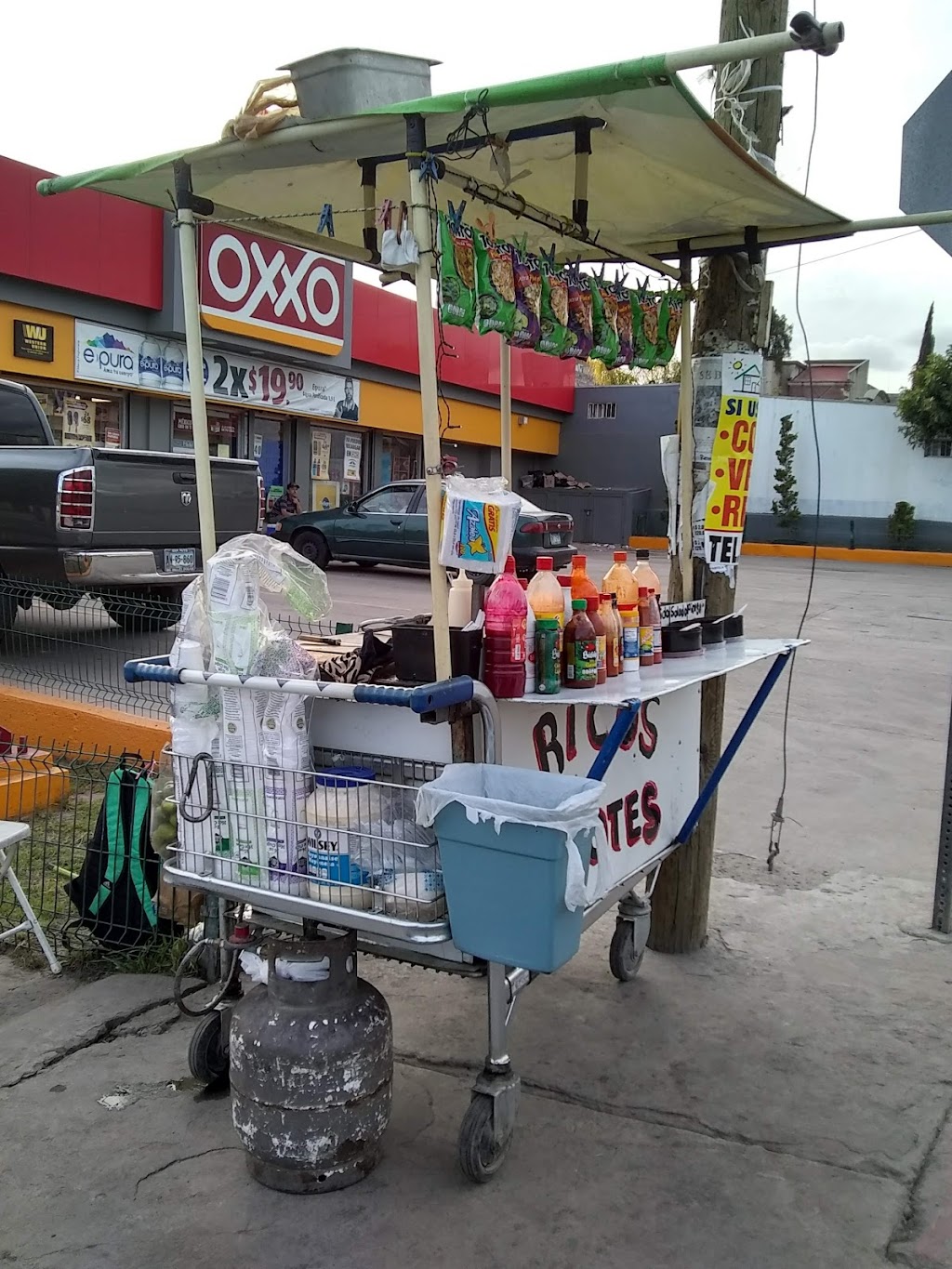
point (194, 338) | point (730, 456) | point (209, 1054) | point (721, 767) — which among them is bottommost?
point (209, 1054)

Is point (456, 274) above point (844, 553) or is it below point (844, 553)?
above

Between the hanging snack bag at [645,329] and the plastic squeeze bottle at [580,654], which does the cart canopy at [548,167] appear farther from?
the plastic squeeze bottle at [580,654]

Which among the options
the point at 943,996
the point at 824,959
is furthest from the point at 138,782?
the point at 943,996

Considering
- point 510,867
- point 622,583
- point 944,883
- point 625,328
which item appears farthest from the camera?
point 944,883

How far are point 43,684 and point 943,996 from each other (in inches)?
210

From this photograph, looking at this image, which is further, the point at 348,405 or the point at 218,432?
the point at 348,405

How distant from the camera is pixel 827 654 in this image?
11.5 metres

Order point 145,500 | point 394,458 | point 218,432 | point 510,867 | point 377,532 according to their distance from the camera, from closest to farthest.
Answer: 1. point 510,867
2. point 145,500
3. point 377,532
4. point 218,432
5. point 394,458

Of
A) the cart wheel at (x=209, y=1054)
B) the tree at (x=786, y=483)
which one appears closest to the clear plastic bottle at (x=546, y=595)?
the cart wheel at (x=209, y=1054)

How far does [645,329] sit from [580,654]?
155 cm

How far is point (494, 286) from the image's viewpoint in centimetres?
306

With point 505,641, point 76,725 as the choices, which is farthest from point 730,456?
point 76,725

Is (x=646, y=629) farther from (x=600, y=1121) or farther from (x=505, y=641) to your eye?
(x=600, y=1121)

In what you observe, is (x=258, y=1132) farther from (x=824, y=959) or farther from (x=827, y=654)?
(x=827, y=654)
